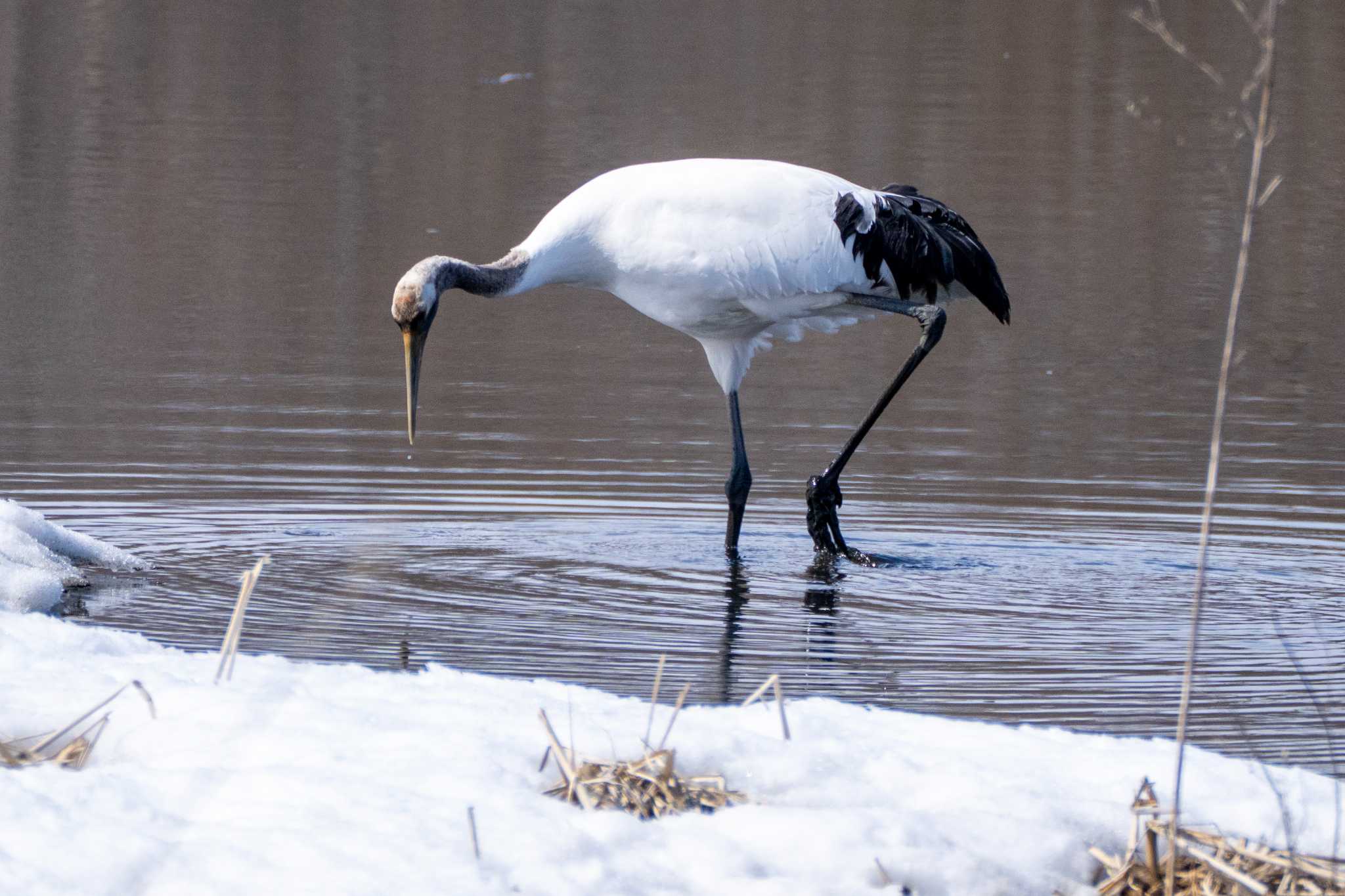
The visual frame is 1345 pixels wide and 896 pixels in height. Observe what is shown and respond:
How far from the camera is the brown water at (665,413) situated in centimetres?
680

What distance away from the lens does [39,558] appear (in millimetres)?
6859

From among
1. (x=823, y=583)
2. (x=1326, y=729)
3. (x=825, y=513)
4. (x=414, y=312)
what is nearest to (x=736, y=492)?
(x=825, y=513)

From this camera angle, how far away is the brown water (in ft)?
22.3

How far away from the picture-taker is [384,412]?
10766mm

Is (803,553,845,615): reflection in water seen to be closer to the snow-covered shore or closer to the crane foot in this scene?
the crane foot

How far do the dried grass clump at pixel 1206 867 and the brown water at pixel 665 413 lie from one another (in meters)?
0.91

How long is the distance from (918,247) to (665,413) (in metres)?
2.70

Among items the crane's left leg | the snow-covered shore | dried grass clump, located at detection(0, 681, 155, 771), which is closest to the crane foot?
the crane's left leg

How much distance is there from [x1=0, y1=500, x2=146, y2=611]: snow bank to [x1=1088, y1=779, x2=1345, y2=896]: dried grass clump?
381cm

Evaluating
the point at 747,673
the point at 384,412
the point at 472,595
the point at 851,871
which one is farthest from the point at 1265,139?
the point at 384,412

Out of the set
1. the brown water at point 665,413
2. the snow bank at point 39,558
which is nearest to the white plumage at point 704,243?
the brown water at point 665,413

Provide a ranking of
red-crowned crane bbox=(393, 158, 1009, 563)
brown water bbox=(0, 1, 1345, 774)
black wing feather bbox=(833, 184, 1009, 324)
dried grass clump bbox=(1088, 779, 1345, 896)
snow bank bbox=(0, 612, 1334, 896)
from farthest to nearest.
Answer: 1. black wing feather bbox=(833, 184, 1009, 324)
2. red-crowned crane bbox=(393, 158, 1009, 563)
3. brown water bbox=(0, 1, 1345, 774)
4. dried grass clump bbox=(1088, 779, 1345, 896)
5. snow bank bbox=(0, 612, 1334, 896)

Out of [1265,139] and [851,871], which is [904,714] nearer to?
[851,871]

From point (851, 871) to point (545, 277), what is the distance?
5.07 meters
